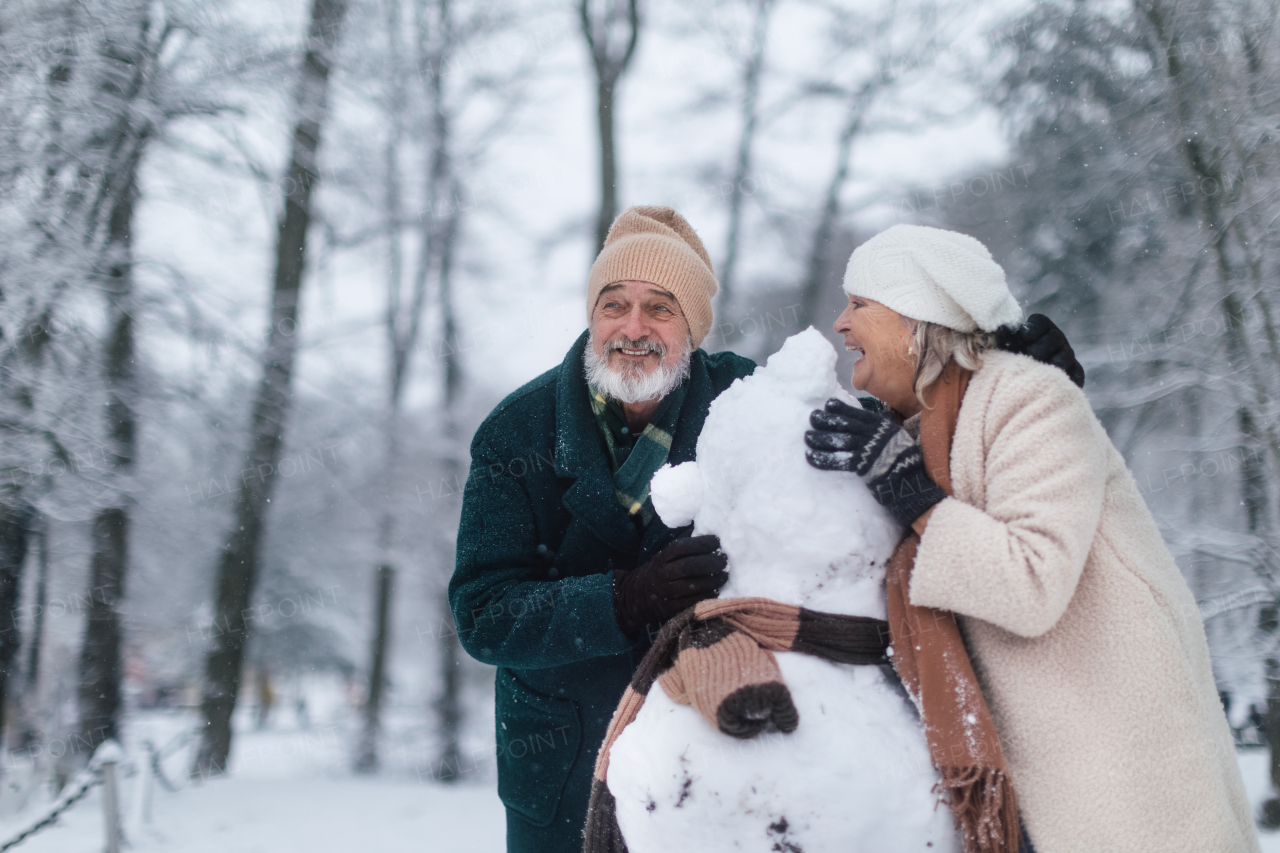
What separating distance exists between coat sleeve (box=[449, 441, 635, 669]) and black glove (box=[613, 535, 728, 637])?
0.13 metres

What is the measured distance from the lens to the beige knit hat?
2.43m

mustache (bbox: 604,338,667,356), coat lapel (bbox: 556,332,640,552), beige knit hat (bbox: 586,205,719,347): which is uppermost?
beige knit hat (bbox: 586,205,719,347)

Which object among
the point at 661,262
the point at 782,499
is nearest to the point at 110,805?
the point at 661,262

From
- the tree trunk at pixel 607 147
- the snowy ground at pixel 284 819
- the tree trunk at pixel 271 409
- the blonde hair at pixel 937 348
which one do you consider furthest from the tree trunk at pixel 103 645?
the blonde hair at pixel 937 348

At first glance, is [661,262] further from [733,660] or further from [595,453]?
[733,660]

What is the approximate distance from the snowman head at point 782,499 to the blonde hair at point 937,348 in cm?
19

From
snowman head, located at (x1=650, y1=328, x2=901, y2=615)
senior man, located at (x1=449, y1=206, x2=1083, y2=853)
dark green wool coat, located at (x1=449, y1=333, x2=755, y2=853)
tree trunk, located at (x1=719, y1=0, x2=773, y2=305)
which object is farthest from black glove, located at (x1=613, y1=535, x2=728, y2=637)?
tree trunk, located at (x1=719, y1=0, x2=773, y2=305)

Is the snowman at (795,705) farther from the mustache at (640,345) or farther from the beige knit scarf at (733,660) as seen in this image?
the mustache at (640,345)

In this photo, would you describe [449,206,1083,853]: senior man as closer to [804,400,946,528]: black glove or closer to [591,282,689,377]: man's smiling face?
[591,282,689,377]: man's smiling face

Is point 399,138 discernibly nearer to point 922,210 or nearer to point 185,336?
point 185,336

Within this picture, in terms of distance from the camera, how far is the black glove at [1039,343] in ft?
5.80

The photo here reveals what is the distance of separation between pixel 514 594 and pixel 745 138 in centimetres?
1010

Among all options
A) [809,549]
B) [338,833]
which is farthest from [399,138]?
[809,549]

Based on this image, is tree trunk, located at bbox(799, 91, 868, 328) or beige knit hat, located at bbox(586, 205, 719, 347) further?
tree trunk, located at bbox(799, 91, 868, 328)
